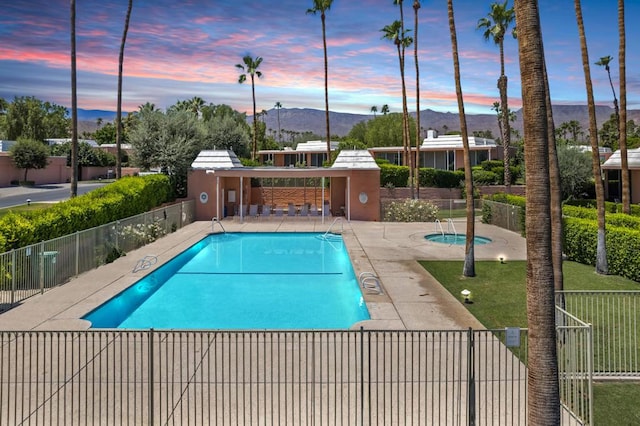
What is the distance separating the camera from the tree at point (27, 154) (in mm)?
46688

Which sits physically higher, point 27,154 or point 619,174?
point 27,154

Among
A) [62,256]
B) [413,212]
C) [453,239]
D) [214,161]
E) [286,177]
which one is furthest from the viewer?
[214,161]

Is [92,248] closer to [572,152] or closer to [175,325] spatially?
[175,325]

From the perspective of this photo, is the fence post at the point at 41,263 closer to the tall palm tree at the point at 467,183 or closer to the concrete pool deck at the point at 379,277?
the concrete pool deck at the point at 379,277

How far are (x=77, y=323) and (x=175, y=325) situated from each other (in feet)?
7.55

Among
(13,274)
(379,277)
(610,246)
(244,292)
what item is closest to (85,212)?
(13,274)

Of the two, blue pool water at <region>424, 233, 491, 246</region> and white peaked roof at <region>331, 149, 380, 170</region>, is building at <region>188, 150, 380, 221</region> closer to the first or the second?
white peaked roof at <region>331, 149, 380, 170</region>

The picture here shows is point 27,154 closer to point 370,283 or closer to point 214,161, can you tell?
point 214,161

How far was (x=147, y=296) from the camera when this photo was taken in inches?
560

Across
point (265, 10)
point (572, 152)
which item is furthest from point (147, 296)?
point (265, 10)

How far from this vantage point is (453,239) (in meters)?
23.0

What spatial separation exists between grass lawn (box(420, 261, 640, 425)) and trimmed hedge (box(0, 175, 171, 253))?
1191 centimetres

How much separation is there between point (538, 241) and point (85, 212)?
1655cm

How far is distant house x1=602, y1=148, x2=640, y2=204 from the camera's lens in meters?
29.4
